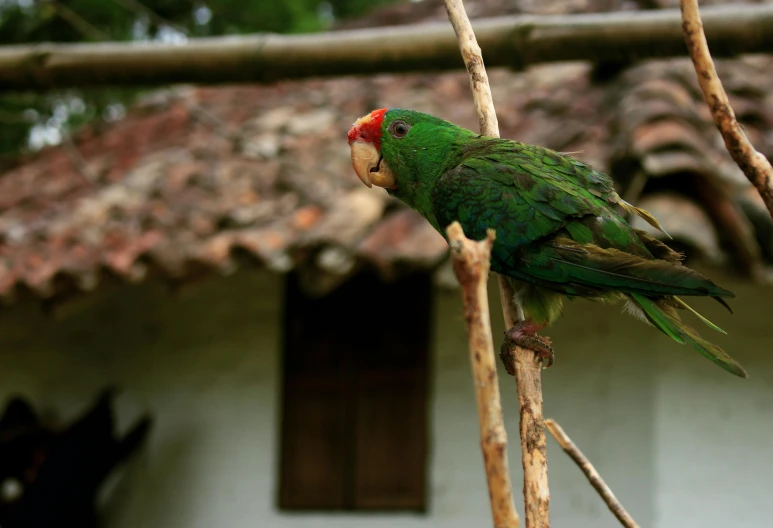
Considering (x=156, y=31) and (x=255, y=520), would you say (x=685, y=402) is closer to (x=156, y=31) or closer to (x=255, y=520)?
(x=255, y=520)

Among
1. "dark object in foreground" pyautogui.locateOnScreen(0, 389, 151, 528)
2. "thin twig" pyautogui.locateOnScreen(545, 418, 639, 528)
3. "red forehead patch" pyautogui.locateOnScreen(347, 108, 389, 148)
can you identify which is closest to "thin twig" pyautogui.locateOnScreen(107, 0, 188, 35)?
"dark object in foreground" pyautogui.locateOnScreen(0, 389, 151, 528)

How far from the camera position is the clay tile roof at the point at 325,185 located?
127 inches

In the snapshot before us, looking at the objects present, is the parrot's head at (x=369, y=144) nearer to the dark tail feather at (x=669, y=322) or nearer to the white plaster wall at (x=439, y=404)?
the dark tail feather at (x=669, y=322)

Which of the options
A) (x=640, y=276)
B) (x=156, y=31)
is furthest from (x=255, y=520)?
(x=156, y=31)

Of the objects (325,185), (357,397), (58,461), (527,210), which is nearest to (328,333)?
(357,397)

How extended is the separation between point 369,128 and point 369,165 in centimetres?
9

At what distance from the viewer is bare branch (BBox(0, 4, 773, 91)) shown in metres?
3.11

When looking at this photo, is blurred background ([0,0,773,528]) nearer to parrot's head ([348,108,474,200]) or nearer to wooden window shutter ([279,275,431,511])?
wooden window shutter ([279,275,431,511])

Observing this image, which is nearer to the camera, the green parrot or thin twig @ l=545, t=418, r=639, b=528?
thin twig @ l=545, t=418, r=639, b=528

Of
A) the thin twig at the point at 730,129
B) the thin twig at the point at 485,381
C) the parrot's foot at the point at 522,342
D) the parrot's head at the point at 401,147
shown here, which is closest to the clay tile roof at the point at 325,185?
the parrot's head at the point at 401,147

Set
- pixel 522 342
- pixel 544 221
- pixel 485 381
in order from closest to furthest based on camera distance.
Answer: pixel 485 381, pixel 522 342, pixel 544 221

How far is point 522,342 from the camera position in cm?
177

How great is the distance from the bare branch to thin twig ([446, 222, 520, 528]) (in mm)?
2333

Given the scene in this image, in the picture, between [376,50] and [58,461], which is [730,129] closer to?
[376,50]
